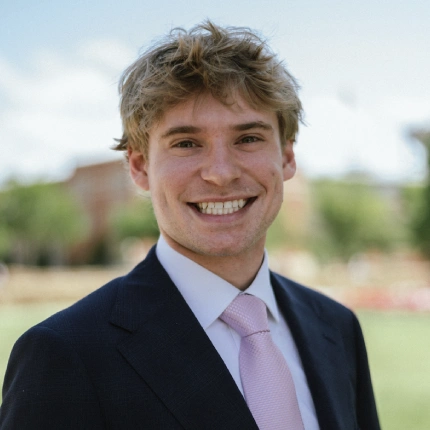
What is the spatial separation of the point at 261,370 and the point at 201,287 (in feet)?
1.22

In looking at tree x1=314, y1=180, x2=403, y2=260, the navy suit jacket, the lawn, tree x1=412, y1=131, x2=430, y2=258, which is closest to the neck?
the navy suit jacket

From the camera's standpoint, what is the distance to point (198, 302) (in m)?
2.30

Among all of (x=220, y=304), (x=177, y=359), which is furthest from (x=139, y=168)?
(x=177, y=359)

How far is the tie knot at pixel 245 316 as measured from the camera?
227 centimetres

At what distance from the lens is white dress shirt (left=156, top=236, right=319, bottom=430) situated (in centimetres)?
223

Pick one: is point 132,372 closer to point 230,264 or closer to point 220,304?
point 220,304

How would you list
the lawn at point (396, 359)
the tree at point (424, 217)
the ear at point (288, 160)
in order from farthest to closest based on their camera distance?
the tree at point (424, 217) → the lawn at point (396, 359) → the ear at point (288, 160)

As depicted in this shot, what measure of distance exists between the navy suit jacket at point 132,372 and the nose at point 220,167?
42 cm

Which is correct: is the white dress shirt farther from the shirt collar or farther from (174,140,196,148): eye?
(174,140,196,148): eye

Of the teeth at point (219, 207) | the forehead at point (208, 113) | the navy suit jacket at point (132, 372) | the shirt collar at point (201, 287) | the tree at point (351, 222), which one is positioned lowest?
the navy suit jacket at point (132, 372)

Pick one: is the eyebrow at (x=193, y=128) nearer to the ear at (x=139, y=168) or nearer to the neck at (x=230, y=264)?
the ear at (x=139, y=168)

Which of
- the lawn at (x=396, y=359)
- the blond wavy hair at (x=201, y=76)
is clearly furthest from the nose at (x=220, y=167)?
the lawn at (x=396, y=359)

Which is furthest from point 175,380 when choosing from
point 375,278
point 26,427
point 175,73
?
point 375,278

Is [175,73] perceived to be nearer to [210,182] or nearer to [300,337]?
[210,182]
